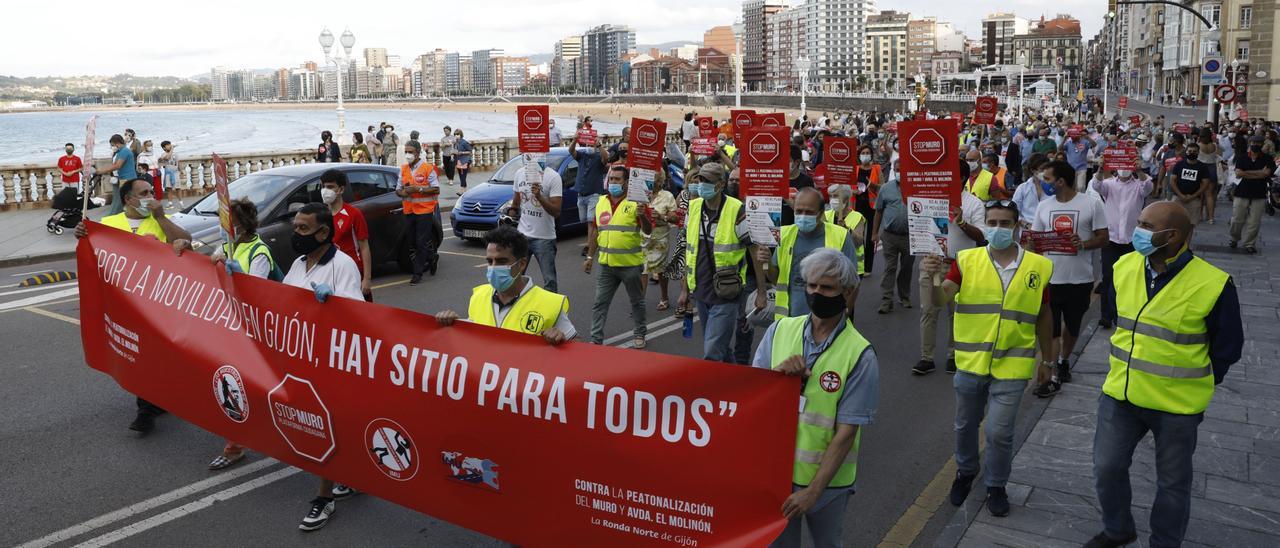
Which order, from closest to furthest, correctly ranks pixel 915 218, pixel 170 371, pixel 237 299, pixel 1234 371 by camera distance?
pixel 237 299 → pixel 170 371 → pixel 915 218 → pixel 1234 371

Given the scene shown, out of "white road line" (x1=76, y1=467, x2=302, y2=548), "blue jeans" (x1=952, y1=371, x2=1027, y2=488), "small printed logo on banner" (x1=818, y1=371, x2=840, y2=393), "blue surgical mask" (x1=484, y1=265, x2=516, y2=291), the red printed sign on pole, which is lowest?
"white road line" (x1=76, y1=467, x2=302, y2=548)

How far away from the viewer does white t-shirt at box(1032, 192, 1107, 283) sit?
8.11 meters

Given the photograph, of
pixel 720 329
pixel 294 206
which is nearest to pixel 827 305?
pixel 720 329

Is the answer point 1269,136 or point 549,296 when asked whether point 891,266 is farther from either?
point 1269,136

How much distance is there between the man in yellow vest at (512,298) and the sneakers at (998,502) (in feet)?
8.65

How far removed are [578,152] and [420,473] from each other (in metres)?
12.3

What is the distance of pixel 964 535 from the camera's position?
546cm

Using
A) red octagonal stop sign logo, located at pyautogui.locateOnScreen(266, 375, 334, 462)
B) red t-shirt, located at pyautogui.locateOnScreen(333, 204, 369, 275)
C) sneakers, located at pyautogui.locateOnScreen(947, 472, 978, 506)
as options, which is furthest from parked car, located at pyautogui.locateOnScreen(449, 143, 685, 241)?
sneakers, located at pyautogui.locateOnScreen(947, 472, 978, 506)

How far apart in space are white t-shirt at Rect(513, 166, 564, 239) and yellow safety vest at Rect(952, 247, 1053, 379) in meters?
5.46

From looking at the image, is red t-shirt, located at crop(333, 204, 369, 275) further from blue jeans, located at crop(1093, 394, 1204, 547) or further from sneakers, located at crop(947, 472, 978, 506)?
blue jeans, located at crop(1093, 394, 1204, 547)

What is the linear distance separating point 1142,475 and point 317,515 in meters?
4.91

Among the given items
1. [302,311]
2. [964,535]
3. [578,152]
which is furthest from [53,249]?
[964,535]

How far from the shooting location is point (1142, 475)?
6.27m

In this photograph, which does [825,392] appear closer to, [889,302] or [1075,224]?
[1075,224]
